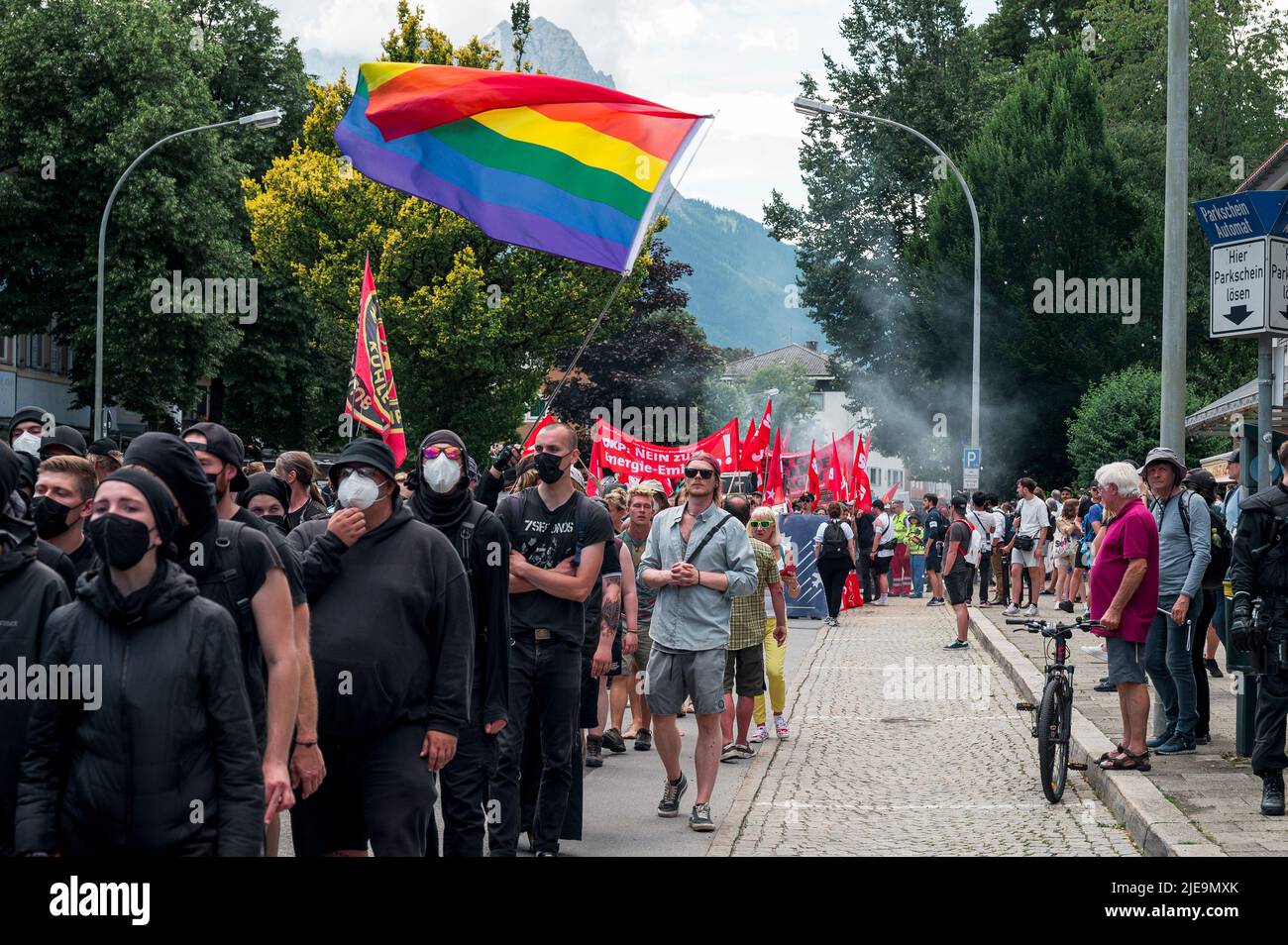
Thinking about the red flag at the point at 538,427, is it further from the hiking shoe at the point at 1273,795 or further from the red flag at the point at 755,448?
the red flag at the point at 755,448

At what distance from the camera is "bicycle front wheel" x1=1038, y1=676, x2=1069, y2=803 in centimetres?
919

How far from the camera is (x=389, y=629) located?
537 centimetres

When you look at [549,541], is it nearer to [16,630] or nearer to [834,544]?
[16,630]

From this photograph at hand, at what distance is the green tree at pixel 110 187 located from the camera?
37562 millimetres

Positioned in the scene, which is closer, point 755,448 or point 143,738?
point 143,738

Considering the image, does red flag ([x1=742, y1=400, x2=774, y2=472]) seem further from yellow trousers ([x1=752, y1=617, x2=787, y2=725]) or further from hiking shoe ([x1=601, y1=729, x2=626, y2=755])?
hiking shoe ([x1=601, y1=729, x2=626, y2=755])

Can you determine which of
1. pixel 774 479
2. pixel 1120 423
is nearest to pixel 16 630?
pixel 774 479

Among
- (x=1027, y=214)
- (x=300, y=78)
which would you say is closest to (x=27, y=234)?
(x=300, y=78)

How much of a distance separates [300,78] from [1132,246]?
2544 centimetres

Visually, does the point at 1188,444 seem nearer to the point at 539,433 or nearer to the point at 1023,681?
the point at 1023,681

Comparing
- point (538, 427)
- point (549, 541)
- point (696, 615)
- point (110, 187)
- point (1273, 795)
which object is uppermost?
point (110, 187)

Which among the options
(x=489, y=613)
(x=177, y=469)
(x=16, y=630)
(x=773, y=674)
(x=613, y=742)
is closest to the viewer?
(x=177, y=469)

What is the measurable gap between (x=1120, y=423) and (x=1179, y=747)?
1016 inches
